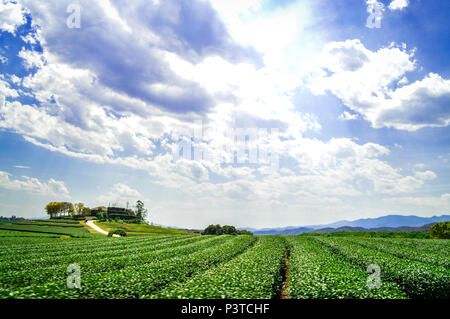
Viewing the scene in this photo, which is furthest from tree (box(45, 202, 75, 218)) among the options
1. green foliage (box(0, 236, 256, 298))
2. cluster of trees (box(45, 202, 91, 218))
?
green foliage (box(0, 236, 256, 298))

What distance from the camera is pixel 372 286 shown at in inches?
604

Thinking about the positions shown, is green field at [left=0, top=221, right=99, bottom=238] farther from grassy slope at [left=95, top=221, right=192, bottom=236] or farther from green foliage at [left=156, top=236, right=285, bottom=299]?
green foliage at [left=156, top=236, right=285, bottom=299]

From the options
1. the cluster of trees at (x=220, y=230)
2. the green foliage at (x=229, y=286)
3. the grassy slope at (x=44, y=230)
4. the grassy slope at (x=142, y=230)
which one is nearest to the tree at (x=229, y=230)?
the cluster of trees at (x=220, y=230)

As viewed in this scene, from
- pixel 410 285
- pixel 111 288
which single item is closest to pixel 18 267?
pixel 111 288

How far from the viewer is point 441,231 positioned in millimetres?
70500

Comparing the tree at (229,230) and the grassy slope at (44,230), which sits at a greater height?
the grassy slope at (44,230)

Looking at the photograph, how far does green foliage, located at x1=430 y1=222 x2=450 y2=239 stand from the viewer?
228 ft

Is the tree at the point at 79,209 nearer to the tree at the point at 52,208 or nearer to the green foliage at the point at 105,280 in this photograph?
the tree at the point at 52,208

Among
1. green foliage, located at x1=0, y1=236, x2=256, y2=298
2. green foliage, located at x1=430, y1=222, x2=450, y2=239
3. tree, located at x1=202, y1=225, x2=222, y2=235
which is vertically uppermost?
green foliage, located at x1=0, y1=236, x2=256, y2=298

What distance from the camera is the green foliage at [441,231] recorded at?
228 feet

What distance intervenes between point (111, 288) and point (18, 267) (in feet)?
53.8

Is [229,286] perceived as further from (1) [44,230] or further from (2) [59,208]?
(2) [59,208]
